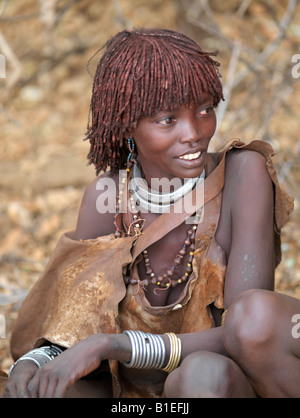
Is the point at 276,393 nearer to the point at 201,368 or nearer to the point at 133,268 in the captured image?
the point at 201,368

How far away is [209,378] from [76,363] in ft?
1.54

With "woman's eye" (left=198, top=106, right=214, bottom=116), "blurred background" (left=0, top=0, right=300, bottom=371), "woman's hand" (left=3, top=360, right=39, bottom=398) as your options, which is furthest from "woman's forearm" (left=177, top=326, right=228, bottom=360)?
"blurred background" (left=0, top=0, right=300, bottom=371)

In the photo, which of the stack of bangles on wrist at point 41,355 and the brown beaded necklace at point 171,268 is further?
the brown beaded necklace at point 171,268

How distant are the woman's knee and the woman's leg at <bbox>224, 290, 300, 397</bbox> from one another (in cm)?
8

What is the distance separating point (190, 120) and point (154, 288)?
0.71m

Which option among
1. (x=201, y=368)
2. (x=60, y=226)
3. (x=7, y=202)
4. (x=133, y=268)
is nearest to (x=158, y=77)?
(x=133, y=268)

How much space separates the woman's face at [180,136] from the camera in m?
2.65

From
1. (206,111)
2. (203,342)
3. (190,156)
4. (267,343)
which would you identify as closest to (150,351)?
(203,342)

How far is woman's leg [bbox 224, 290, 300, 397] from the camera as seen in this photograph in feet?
7.30

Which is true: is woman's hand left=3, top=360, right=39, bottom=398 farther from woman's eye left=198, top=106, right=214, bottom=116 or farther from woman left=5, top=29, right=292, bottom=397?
woman's eye left=198, top=106, right=214, bottom=116

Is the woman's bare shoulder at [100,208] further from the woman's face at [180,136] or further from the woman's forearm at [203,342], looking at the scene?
the woman's forearm at [203,342]

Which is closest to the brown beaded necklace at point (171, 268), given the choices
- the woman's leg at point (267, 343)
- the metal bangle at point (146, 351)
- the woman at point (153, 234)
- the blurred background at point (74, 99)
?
the woman at point (153, 234)

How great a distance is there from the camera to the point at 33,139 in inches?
244

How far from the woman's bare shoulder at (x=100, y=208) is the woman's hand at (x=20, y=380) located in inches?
27.0
